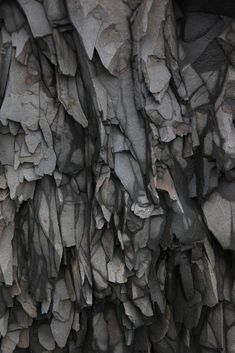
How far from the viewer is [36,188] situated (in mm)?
897

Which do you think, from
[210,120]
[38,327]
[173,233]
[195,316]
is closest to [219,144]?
[210,120]

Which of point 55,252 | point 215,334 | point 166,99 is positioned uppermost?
point 166,99

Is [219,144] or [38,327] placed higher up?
[219,144]

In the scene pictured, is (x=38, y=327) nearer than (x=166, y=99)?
No

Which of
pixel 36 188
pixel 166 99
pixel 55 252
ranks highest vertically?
pixel 166 99

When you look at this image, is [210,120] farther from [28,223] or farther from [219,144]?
[28,223]

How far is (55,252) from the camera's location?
0.89 metres

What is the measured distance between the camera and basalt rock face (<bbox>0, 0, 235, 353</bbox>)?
0.83 meters

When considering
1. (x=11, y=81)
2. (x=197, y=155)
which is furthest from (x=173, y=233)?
(x=11, y=81)

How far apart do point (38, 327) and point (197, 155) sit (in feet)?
1.28

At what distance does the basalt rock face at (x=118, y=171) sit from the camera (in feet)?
2.73

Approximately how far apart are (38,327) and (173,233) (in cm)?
29

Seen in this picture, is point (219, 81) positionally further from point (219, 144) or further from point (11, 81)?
point (11, 81)

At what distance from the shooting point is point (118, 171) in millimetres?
846
